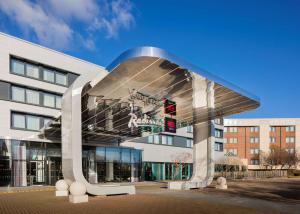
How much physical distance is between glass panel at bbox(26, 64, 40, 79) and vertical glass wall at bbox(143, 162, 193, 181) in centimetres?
1900

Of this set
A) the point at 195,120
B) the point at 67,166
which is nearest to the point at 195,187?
the point at 195,120

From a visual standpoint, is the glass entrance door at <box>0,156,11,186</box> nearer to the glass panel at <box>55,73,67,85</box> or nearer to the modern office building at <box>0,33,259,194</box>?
the modern office building at <box>0,33,259,194</box>

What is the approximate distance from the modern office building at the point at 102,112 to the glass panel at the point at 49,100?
100 millimetres

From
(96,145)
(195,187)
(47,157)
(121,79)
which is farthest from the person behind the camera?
(96,145)

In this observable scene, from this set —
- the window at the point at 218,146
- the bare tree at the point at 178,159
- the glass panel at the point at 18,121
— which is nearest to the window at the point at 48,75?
the glass panel at the point at 18,121

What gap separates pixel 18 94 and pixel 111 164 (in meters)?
13.4

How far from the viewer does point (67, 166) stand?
21.5 m

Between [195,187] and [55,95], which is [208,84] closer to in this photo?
[195,187]

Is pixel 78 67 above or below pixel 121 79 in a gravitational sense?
above

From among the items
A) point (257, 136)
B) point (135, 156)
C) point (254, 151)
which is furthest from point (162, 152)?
point (257, 136)

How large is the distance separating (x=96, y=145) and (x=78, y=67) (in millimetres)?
8710

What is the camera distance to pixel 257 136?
102375mm

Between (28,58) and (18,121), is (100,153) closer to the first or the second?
(18,121)

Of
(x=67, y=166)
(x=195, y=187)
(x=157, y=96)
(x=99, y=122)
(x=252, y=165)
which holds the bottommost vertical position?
(x=252, y=165)
